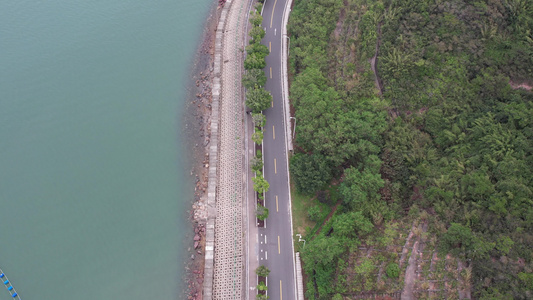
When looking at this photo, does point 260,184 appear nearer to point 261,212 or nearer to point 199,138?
point 261,212

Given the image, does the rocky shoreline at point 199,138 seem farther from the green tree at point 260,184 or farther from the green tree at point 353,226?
the green tree at point 353,226

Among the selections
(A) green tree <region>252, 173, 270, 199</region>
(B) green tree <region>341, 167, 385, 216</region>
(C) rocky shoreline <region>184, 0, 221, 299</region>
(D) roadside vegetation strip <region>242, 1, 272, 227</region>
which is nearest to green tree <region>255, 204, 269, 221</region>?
(D) roadside vegetation strip <region>242, 1, 272, 227</region>

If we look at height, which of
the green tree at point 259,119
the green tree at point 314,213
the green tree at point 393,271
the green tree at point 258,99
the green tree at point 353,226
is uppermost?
the green tree at point 258,99

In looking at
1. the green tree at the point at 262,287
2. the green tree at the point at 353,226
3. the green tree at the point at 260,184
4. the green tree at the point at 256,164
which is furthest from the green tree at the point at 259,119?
the green tree at the point at 262,287

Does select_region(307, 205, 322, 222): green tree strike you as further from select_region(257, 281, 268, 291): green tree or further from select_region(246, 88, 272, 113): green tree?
select_region(246, 88, 272, 113): green tree

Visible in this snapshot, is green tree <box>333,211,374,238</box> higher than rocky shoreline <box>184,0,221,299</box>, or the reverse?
rocky shoreline <box>184,0,221,299</box>

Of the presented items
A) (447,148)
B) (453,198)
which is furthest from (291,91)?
(453,198)

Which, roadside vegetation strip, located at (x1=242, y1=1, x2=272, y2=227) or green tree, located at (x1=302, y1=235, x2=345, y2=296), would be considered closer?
green tree, located at (x1=302, y1=235, x2=345, y2=296)
